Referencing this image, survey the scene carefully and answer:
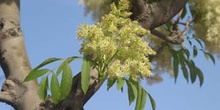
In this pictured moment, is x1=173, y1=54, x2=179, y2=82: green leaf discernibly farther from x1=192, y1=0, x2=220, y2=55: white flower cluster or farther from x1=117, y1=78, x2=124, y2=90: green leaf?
x1=117, y1=78, x2=124, y2=90: green leaf

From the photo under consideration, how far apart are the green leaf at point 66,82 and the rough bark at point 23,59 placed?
7.8 inches

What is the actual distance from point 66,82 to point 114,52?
0.18 meters

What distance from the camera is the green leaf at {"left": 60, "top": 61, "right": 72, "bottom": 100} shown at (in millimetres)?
1143

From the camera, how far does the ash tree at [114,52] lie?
1.19m

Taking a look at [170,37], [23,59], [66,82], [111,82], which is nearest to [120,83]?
[111,82]

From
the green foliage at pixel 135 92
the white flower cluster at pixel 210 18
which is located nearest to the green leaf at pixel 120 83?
the green foliage at pixel 135 92

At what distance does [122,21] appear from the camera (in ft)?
4.00

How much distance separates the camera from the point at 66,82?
1148 millimetres

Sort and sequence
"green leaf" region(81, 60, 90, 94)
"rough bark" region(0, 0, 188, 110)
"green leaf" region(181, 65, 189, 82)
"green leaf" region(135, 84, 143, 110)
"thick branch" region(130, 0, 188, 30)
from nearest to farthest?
"green leaf" region(81, 60, 90, 94) → "green leaf" region(135, 84, 143, 110) → "rough bark" region(0, 0, 188, 110) → "thick branch" region(130, 0, 188, 30) → "green leaf" region(181, 65, 189, 82)

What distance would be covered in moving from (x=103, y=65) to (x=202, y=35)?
2.90 ft

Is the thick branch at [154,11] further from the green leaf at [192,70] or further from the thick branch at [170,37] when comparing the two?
the green leaf at [192,70]

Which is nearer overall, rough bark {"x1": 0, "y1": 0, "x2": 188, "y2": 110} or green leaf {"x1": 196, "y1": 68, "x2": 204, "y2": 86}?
rough bark {"x1": 0, "y1": 0, "x2": 188, "y2": 110}

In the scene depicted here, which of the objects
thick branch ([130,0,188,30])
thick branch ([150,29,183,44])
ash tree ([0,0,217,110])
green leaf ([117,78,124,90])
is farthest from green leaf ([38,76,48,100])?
thick branch ([150,29,183,44])

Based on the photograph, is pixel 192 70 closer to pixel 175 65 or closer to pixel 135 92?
pixel 175 65
